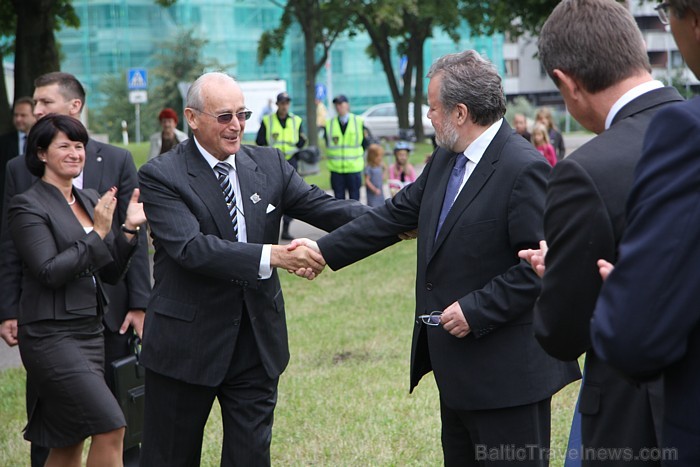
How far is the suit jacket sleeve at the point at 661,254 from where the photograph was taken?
2.16 m

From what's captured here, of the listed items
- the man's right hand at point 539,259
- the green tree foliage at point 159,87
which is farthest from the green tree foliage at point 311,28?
the man's right hand at point 539,259

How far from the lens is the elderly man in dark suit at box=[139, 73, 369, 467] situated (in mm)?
4363

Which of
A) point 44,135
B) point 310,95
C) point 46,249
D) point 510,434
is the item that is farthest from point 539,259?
point 310,95

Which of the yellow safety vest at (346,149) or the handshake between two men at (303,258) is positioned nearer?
the handshake between two men at (303,258)

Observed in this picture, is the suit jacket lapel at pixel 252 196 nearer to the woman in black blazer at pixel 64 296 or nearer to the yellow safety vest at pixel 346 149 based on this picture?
the woman in black blazer at pixel 64 296

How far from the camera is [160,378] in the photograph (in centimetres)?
448

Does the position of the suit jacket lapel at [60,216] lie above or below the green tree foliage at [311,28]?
below

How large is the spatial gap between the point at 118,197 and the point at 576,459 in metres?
3.28

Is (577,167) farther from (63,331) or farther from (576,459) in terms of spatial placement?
(63,331)

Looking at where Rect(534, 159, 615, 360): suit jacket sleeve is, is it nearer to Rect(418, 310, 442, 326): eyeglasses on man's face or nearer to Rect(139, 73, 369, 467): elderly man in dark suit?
Rect(418, 310, 442, 326): eyeglasses on man's face

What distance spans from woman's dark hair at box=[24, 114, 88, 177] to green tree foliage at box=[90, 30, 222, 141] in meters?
43.5

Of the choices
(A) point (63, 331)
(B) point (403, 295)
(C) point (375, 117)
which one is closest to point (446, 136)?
(A) point (63, 331)

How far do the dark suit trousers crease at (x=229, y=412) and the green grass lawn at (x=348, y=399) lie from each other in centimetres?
177

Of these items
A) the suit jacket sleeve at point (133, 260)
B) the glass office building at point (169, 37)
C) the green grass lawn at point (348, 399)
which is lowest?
the green grass lawn at point (348, 399)
